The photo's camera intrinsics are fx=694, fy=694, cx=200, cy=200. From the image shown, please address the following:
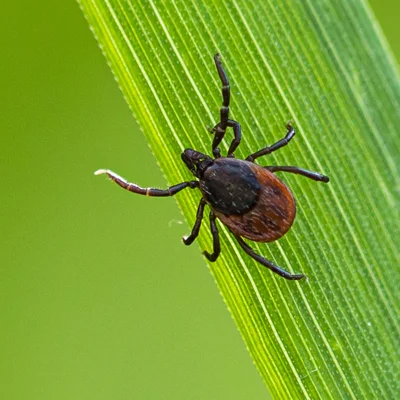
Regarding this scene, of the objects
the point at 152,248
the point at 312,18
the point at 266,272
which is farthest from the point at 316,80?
the point at 152,248

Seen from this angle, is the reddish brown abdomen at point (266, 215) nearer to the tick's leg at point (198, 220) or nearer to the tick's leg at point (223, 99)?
the tick's leg at point (198, 220)

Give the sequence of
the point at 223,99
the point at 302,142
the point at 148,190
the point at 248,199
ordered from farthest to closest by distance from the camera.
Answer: the point at 148,190 < the point at 248,199 < the point at 302,142 < the point at 223,99

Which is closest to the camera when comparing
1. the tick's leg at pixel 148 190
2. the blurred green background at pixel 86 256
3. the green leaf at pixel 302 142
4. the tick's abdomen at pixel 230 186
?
the green leaf at pixel 302 142

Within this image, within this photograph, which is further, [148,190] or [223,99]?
[148,190]

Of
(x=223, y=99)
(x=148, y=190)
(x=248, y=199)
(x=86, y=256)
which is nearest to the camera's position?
(x=223, y=99)

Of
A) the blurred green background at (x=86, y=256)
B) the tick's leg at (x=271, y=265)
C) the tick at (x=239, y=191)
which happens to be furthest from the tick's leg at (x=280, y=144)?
the blurred green background at (x=86, y=256)

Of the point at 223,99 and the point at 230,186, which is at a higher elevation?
the point at 223,99

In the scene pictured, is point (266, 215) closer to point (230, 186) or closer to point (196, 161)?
point (230, 186)

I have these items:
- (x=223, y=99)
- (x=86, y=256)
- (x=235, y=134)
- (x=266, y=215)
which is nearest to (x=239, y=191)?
(x=266, y=215)

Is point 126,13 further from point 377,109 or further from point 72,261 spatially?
point 72,261
